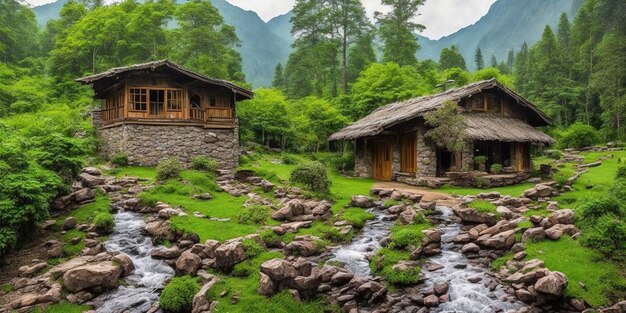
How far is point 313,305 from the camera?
8.93 m

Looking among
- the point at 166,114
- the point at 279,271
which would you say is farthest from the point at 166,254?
the point at 166,114

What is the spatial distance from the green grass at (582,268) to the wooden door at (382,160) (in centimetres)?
1633

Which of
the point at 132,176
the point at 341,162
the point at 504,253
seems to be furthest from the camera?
A: the point at 341,162

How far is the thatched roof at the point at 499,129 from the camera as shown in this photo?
23.2m

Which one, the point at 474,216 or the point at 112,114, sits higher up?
the point at 112,114

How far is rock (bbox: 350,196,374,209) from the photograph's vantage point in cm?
1648

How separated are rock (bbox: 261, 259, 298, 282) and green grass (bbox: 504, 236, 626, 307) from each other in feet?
18.7

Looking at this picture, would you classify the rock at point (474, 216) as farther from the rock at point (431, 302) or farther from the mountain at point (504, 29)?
the mountain at point (504, 29)

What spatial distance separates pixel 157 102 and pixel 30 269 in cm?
1786

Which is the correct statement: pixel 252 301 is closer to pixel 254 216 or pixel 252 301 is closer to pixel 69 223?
pixel 254 216

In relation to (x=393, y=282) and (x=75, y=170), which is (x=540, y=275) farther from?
(x=75, y=170)

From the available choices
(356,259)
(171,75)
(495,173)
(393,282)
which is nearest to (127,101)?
(171,75)

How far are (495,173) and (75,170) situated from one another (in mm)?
22473

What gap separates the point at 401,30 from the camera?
48.0 m
